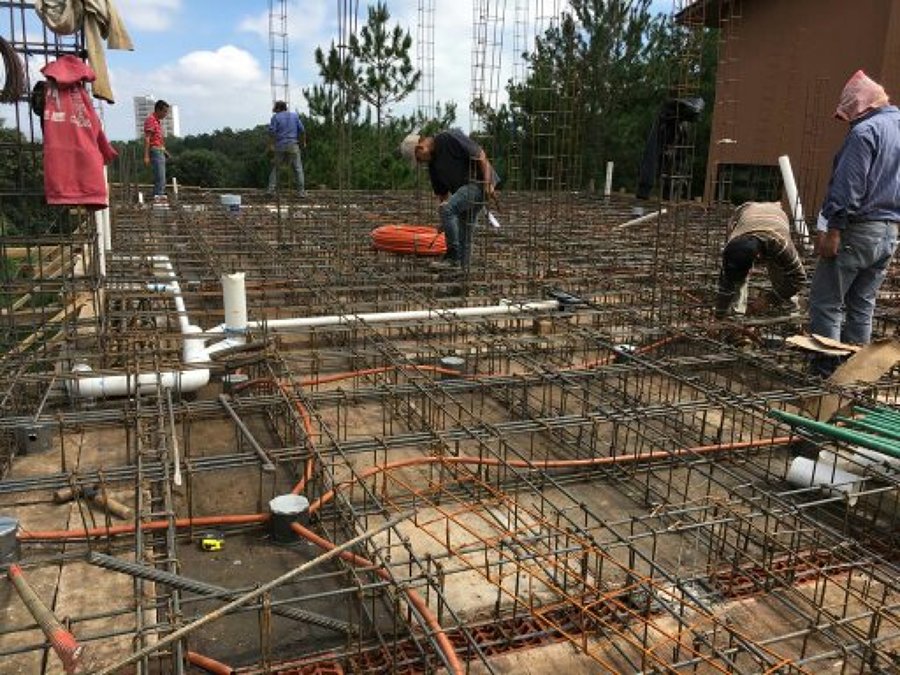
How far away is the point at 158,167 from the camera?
1241 cm

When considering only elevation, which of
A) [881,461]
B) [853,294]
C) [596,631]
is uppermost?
[853,294]

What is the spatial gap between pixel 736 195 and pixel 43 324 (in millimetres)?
16579

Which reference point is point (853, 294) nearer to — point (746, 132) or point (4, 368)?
point (4, 368)

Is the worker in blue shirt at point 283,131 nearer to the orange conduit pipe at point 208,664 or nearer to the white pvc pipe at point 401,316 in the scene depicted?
the white pvc pipe at point 401,316

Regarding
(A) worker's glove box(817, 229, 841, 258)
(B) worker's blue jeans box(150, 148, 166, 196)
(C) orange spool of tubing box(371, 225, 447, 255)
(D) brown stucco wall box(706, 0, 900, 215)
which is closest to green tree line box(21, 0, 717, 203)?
(D) brown stucco wall box(706, 0, 900, 215)

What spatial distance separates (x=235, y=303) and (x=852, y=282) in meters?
4.20

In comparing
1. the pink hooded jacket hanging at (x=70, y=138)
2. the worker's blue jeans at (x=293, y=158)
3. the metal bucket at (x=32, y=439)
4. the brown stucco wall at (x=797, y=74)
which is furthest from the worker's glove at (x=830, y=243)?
the worker's blue jeans at (x=293, y=158)

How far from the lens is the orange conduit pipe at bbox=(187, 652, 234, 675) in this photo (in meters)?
2.42

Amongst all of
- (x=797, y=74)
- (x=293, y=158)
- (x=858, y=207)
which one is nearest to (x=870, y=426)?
(x=858, y=207)

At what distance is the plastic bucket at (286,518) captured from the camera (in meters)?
3.24

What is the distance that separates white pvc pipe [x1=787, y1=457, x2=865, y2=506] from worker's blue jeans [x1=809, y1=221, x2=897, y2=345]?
5.93 feet

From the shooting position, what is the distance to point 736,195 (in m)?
18.4

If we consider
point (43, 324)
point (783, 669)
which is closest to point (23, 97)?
point (43, 324)

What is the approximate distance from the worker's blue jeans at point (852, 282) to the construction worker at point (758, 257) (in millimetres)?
769
